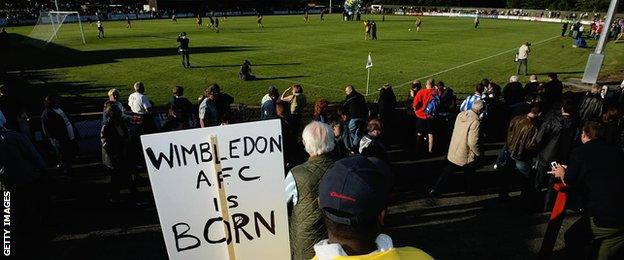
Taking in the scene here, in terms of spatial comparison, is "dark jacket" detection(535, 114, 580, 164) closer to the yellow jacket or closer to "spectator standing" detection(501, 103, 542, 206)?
"spectator standing" detection(501, 103, 542, 206)

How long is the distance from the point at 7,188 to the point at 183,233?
427cm

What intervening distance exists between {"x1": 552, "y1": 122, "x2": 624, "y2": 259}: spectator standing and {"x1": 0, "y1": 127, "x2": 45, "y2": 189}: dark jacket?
6853mm

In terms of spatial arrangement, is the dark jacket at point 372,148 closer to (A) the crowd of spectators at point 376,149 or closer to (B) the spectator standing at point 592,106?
(A) the crowd of spectators at point 376,149

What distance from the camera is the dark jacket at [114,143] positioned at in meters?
6.53

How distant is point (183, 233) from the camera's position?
291 cm

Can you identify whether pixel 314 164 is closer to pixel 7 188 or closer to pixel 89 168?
pixel 7 188

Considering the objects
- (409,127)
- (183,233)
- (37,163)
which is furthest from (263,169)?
(409,127)

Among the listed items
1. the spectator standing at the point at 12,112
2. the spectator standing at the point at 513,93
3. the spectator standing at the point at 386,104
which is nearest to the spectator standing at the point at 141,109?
the spectator standing at the point at 12,112

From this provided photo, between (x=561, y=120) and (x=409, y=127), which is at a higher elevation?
(x=561, y=120)

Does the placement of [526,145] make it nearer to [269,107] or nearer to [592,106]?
[592,106]

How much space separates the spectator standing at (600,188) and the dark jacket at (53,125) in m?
8.60

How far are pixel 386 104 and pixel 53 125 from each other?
728 cm

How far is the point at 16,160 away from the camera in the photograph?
5.50 meters

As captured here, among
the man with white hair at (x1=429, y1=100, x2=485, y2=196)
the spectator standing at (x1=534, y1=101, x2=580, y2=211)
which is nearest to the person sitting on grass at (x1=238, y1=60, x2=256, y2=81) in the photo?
the man with white hair at (x1=429, y1=100, x2=485, y2=196)
